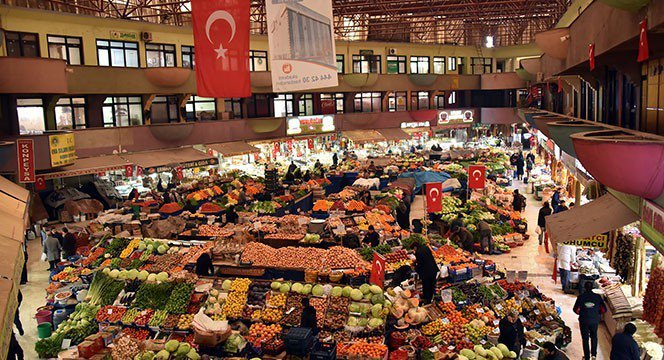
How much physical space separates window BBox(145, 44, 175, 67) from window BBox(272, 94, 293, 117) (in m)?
7.34

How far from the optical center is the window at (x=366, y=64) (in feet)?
126

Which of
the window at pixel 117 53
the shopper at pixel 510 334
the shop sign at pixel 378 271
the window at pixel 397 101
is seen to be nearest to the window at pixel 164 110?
the window at pixel 117 53

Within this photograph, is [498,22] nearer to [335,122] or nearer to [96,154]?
[335,122]

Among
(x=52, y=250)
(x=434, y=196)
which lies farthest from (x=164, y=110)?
(x=434, y=196)

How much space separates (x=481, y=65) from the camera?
46.6m

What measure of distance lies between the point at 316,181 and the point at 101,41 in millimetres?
11298

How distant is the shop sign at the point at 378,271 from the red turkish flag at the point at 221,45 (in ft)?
12.8

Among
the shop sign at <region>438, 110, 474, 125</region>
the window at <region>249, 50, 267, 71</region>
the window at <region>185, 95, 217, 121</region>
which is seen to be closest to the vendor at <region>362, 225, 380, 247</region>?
the window at <region>185, 95, 217, 121</region>

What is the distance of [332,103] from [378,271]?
28610 millimetres

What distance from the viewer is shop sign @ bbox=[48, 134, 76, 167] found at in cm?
1839

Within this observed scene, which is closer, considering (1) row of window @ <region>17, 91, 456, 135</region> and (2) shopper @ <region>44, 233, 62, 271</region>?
(2) shopper @ <region>44, 233, 62, 271</region>

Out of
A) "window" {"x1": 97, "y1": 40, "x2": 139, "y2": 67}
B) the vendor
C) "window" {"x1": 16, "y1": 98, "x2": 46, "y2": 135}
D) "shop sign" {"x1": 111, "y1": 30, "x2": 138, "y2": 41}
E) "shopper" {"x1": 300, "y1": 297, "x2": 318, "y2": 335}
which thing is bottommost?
"shopper" {"x1": 300, "y1": 297, "x2": 318, "y2": 335}

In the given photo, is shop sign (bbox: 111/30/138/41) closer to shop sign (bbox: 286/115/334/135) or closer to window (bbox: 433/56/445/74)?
shop sign (bbox: 286/115/334/135)

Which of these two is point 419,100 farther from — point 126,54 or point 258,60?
point 126,54
